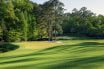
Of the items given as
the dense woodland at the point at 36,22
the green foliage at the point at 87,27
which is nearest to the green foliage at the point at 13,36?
the dense woodland at the point at 36,22

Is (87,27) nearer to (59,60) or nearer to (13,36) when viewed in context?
(13,36)

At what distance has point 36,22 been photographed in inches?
3302

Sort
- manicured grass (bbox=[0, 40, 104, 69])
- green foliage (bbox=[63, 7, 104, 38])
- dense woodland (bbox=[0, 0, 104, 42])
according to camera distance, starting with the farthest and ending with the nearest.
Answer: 1. green foliage (bbox=[63, 7, 104, 38])
2. dense woodland (bbox=[0, 0, 104, 42])
3. manicured grass (bbox=[0, 40, 104, 69])

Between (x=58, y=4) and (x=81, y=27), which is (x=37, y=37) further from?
(x=81, y=27)

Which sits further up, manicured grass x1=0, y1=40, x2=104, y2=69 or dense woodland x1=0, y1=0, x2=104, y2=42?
dense woodland x1=0, y1=0, x2=104, y2=42

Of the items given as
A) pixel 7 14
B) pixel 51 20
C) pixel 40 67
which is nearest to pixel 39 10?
pixel 51 20

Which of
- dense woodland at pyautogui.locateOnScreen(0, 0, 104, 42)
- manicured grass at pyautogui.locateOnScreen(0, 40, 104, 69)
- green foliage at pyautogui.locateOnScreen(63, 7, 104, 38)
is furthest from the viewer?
green foliage at pyautogui.locateOnScreen(63, 7, 104, 38)

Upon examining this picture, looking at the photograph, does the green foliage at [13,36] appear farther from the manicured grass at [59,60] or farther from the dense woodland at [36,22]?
the manicured grass at [59,60]

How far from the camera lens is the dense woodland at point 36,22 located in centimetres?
6494

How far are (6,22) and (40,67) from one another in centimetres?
5415

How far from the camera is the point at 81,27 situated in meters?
107

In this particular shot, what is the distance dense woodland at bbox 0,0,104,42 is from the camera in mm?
64938

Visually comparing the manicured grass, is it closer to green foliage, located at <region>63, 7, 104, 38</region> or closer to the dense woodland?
the dense woodland

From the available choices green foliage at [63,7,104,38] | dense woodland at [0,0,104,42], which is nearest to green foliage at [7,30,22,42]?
dense woodland at [0,0,104,42]
